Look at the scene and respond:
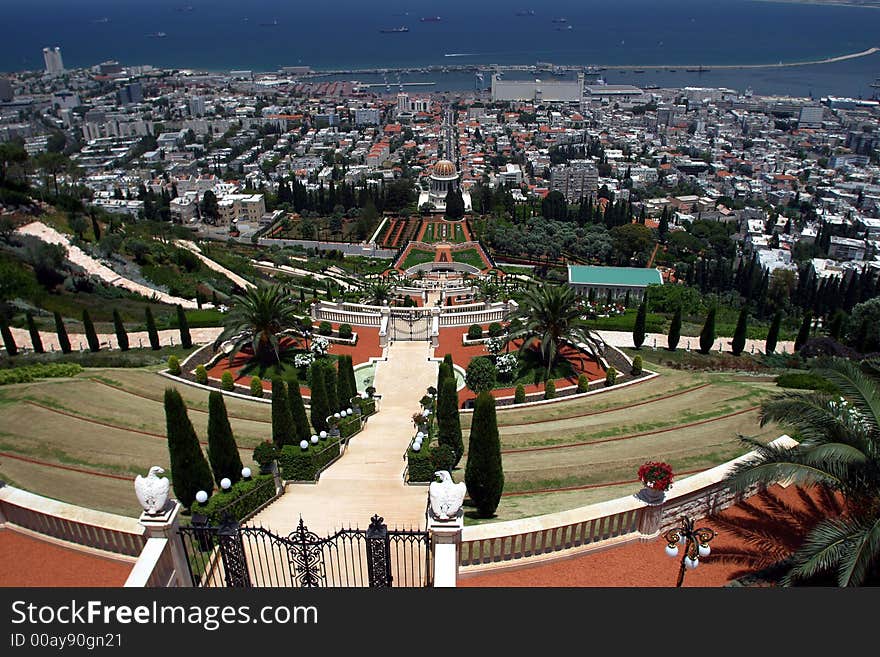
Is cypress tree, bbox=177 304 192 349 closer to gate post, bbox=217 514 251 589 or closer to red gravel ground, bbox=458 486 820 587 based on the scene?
gate post, bbox=217 514 251 589

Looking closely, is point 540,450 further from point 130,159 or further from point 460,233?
point 130,159

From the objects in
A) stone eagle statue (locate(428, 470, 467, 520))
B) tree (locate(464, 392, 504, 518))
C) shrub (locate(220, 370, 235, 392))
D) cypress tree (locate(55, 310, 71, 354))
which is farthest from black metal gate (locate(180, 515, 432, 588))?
cypress tree (locate(55, 310, 71, 354))

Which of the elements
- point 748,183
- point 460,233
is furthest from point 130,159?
point 748,183

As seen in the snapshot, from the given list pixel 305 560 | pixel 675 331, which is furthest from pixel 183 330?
pixel 675 331

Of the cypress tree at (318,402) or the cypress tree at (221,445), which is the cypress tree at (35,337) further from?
the cypress tree at (221,445)

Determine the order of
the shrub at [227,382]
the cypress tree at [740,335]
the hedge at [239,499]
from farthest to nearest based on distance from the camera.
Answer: the cypress tree at [740,335]
the shrub at [227,382]
the hedge at [239,499]

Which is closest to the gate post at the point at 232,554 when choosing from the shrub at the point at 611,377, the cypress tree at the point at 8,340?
the shrub at the point at 611,377
